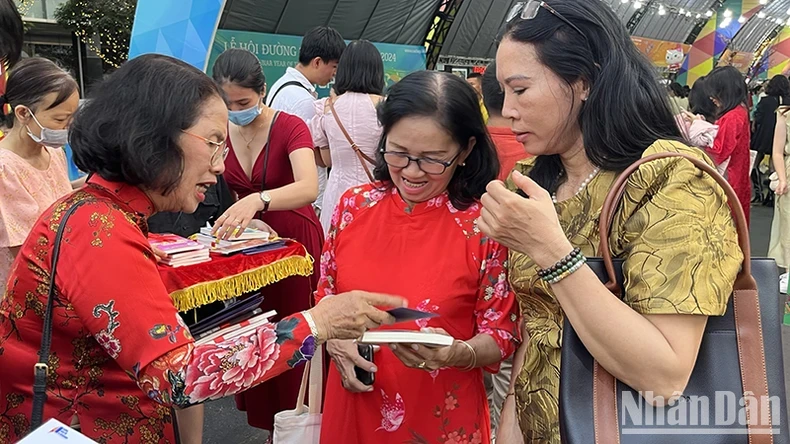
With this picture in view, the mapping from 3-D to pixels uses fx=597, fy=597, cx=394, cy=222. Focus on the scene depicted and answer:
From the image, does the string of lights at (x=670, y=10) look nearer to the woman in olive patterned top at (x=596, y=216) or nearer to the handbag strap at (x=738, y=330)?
the woman in olive patterned top at (x=596, y=216)

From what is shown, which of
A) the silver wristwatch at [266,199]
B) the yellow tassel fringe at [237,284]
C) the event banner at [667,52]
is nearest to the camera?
the yellow tassel fringe at [237,284]

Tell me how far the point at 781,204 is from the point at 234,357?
6.27 m

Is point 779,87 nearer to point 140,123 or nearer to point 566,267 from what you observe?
point 566,267

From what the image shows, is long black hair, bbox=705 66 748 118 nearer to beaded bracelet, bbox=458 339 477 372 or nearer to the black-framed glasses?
the black-framed glasses

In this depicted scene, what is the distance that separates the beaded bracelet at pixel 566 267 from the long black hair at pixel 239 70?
2.12m

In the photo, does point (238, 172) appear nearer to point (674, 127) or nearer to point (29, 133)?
point (29, 133)

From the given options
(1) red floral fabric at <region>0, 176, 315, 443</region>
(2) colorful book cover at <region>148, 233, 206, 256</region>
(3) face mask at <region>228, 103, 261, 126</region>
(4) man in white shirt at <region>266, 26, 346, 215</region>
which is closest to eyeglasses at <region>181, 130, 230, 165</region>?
(1) red floral fabric at <region>0, 176, 315, 443</region>

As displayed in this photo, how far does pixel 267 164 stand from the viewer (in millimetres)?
2902

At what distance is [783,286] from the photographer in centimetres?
527

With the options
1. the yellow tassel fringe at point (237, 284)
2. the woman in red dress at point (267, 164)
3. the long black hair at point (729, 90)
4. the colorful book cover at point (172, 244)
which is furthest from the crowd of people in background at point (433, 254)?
the long black hair at point (729, 90)

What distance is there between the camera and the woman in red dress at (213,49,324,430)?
9.33ft

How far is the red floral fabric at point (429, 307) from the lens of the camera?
163 centimetres

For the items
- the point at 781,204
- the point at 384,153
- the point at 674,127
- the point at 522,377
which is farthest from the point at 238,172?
the point at 781,204

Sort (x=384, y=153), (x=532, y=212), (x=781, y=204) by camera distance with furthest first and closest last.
→ (x=781, y=204)
(x=384, y=153)
(x=532, y=212)
